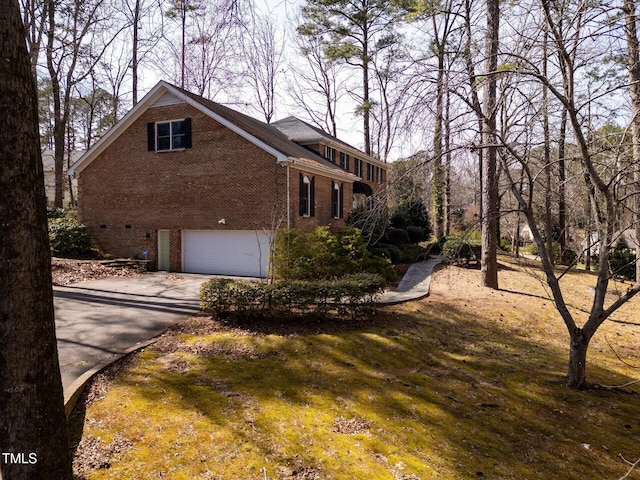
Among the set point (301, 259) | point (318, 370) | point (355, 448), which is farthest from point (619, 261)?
point (355, 448)

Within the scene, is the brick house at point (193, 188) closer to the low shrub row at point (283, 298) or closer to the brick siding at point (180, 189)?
the brick siding at point (180, 189)

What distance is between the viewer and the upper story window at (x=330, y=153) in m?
23.4

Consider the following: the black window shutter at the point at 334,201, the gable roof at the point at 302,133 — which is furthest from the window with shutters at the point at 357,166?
the black window shutter at the point at 334,201

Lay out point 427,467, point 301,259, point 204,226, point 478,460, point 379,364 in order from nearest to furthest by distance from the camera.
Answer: point 427,467 < point 478,460 < point 379,364 < point 301,259 < point 204,226

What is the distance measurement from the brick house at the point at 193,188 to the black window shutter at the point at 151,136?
45mm

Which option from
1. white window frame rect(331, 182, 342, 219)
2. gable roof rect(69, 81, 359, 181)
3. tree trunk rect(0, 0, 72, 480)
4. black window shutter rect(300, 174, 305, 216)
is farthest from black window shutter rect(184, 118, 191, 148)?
tree trunk rect(0, 0, 72, 480)

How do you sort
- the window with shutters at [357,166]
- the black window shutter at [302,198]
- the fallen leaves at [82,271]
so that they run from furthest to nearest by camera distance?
the window with shutters at [357,166] → the black window shutter at [302,198] → the fallen leaves at [82,271]

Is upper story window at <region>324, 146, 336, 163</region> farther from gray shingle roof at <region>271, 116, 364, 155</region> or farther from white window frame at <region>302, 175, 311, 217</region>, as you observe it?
white window frame at <region>302, 175, 311, 217</region>

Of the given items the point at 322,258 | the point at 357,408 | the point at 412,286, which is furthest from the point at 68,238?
the point at 357,408

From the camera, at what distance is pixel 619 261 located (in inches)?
740

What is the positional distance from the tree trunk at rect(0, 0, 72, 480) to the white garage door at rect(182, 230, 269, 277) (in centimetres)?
1236

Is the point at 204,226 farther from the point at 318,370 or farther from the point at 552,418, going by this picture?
the point at 552,418

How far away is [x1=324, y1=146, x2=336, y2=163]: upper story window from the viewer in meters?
23.4

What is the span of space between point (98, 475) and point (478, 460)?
12.3 ft
